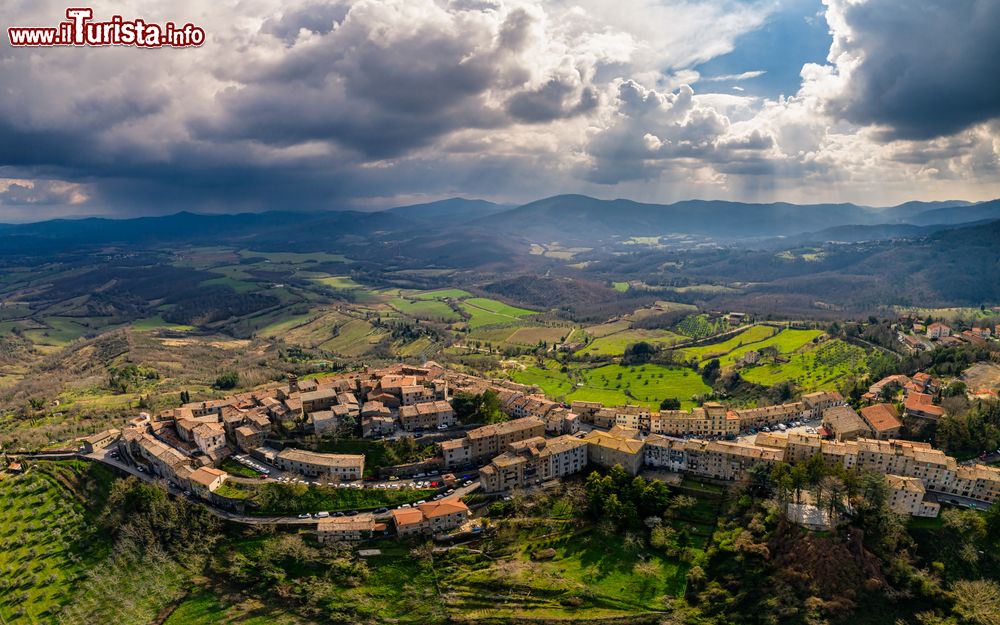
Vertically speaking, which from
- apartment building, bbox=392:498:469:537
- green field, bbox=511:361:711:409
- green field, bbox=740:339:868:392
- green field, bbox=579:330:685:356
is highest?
green field, bbox=740:339:868:392

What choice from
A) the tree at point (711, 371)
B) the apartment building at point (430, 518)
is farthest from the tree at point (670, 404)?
the apartment building at point (430, 518)

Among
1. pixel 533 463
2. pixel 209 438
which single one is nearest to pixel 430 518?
pixel 533 463

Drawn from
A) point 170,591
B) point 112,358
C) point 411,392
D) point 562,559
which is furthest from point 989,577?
point 112,358

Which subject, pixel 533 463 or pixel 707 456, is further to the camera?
pixel 533 463

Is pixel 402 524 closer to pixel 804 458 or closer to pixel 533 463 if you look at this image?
pixel 533 463

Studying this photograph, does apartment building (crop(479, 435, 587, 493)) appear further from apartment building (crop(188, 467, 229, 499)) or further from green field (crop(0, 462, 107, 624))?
green field (crop(0, 462, 107, 624))

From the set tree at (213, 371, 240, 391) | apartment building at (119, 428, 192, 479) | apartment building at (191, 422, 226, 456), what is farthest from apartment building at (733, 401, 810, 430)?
tree at (213, 371, 240, 391)
